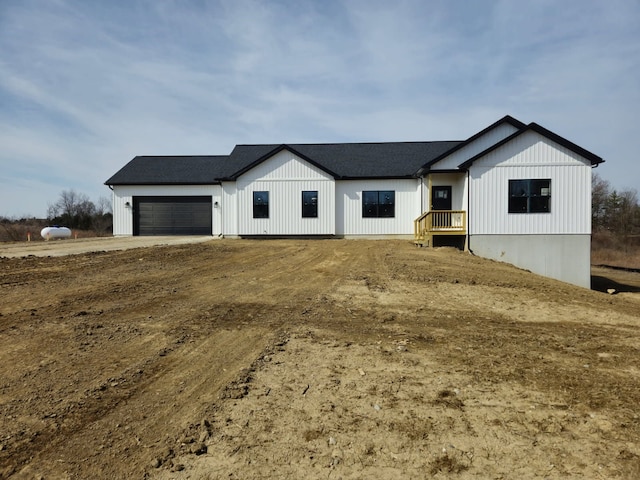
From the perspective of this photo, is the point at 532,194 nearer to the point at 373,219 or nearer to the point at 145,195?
the point at 373,219

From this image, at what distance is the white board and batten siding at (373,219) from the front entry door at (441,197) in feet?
4.47

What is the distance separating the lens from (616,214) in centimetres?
4722

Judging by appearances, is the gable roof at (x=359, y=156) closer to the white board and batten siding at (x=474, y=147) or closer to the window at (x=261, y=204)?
the window at (x=261, y=204)

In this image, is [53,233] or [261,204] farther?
[53,233]

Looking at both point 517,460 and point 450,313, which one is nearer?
point 517,460

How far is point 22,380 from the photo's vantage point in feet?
12.6

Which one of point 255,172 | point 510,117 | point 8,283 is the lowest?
point 8,283

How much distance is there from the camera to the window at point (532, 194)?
16.2 m

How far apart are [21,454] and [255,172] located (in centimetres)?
1877

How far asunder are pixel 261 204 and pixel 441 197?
8.95m

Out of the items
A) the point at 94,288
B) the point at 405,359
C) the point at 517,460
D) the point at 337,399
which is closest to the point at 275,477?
the point at 337,399

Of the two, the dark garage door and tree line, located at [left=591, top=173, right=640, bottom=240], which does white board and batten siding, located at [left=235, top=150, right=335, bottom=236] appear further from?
tree line, located at [left=591, top=173, right=640, bottom=240]

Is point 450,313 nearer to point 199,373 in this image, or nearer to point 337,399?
point 337,399

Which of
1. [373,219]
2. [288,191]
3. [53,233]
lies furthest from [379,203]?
[53,233]
